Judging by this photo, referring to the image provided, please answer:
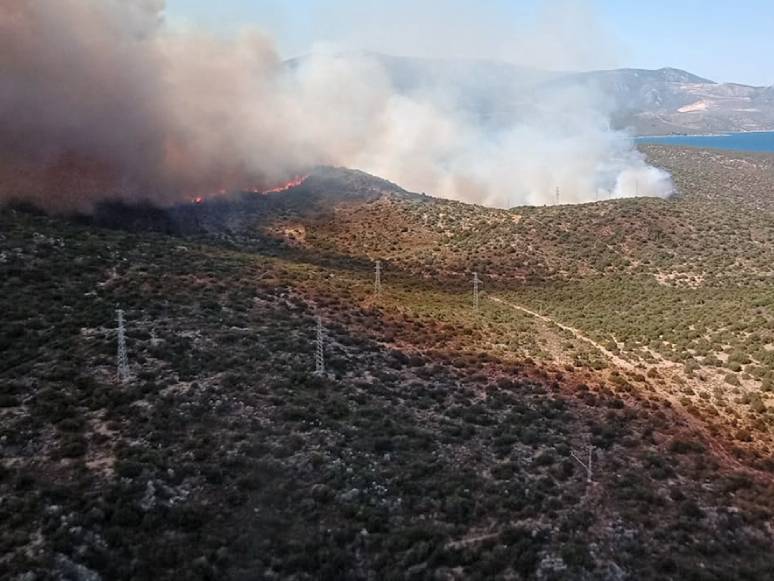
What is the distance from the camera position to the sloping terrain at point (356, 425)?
1382 cm

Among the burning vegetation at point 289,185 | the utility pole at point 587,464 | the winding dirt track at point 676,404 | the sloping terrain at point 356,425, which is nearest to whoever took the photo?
the sloping terrain at point 356,425

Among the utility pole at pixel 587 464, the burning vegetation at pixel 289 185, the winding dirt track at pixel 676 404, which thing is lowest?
the winding dirt track at pixel 676 404

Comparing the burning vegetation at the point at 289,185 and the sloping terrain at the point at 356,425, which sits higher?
the burning vegetation at the point at 289,185

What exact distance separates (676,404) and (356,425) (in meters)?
13.9

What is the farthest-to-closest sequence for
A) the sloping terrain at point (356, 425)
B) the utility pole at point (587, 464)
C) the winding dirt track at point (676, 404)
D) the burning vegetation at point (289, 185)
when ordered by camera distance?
the burning vegetation at point (289, 185) < the winding dirt track at point (676, 404) < the utility pole at point (587, 464) < the sloping terrain at point (356, 425)

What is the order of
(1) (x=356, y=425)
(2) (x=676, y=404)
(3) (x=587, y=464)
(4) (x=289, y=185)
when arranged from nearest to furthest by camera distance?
(3) (x=587, y=464)
(1) (x=356, y=425)
(2) (x=676, y=404)
(4) (x=289, y=185)

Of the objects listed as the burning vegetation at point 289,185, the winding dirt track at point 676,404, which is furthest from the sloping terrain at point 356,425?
the burning vegetation at point 289,185

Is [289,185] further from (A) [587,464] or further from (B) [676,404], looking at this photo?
(A) [587,464]

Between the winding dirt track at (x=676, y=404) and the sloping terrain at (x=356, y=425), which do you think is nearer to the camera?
the sloping terrain at (x=356, y=425)

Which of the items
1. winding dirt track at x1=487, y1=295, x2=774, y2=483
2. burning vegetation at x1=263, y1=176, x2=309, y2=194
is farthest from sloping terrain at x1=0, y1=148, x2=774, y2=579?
burning vegetation at x1=263, y1=176, x2=309, y2=194

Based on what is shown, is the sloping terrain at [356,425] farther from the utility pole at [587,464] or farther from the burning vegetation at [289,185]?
the burning vegetation at [289,185]

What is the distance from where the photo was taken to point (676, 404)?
80.3 feet

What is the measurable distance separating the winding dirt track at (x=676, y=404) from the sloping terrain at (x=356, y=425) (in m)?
0.14

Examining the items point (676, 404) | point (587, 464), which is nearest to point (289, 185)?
point (676, 404)
